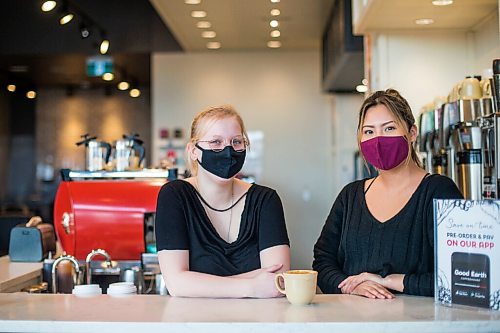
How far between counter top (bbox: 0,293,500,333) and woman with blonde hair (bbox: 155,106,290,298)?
25 cm

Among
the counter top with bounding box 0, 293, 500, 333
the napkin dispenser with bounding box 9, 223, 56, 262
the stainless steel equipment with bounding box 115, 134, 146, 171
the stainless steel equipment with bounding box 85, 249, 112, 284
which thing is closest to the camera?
the counter top with bounding box 0, 293, 500, 333

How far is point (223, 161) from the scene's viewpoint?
1.98 meters

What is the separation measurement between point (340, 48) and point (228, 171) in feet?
11.3

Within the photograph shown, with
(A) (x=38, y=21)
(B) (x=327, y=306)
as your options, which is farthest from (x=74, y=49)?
(B) (x=327, y=306)

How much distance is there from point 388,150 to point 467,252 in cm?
52

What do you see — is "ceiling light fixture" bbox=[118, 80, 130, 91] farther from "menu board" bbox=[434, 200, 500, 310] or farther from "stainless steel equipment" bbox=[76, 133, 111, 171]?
"menu board" bbox=[434, 200, 500, 310]

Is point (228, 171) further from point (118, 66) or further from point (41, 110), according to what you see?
point (41, 110)

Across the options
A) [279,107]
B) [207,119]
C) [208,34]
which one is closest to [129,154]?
[207,119]

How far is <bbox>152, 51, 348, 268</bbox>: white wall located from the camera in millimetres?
7418

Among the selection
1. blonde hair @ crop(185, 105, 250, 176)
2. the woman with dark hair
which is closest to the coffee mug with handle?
the woman with dark hair

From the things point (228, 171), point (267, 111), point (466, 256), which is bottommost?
point (466, 256)

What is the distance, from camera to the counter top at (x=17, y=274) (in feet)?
8.23

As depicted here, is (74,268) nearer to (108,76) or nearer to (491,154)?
(491,154)

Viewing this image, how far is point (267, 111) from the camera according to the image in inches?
292
